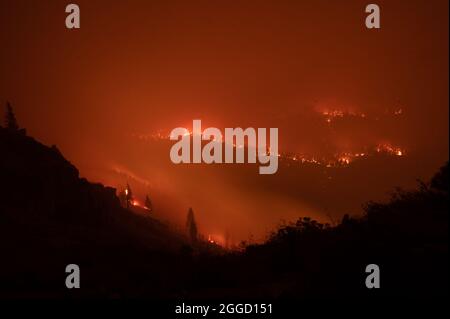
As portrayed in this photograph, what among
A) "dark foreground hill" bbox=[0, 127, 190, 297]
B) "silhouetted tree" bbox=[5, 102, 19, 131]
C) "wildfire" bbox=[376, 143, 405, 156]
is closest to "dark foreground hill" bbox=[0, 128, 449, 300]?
"dark foreground hill" bbox=[0, 127, 190, 297]

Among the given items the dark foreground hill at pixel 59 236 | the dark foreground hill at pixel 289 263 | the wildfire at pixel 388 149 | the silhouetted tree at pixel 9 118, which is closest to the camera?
the dark foreground hill at pixel 289 263

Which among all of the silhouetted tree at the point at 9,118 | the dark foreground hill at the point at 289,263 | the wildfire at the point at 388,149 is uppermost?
the wildfire at the point at 388,149

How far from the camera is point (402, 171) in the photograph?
145 m

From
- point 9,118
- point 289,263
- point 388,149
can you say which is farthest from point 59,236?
point 388,149

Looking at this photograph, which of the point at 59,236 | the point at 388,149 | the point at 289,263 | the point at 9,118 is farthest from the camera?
the point at 388,149

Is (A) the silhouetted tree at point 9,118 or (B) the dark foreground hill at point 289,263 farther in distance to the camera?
(A) the silhouetted tree at point 9,118

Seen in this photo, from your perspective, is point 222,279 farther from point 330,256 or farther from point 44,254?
point 44,254

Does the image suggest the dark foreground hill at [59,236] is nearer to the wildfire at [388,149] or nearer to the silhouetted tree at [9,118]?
the silhouetted tree at [9,118]

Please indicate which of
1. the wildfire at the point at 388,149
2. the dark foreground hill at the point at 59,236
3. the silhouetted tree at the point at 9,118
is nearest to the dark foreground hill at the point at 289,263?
the dark foreground hill at the point at 59,236

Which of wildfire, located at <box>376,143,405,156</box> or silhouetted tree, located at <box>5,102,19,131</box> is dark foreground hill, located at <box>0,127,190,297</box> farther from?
wildfire, located at <box>376,143,405,156</box>

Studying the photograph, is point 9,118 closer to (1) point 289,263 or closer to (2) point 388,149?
(1) point 289,263
